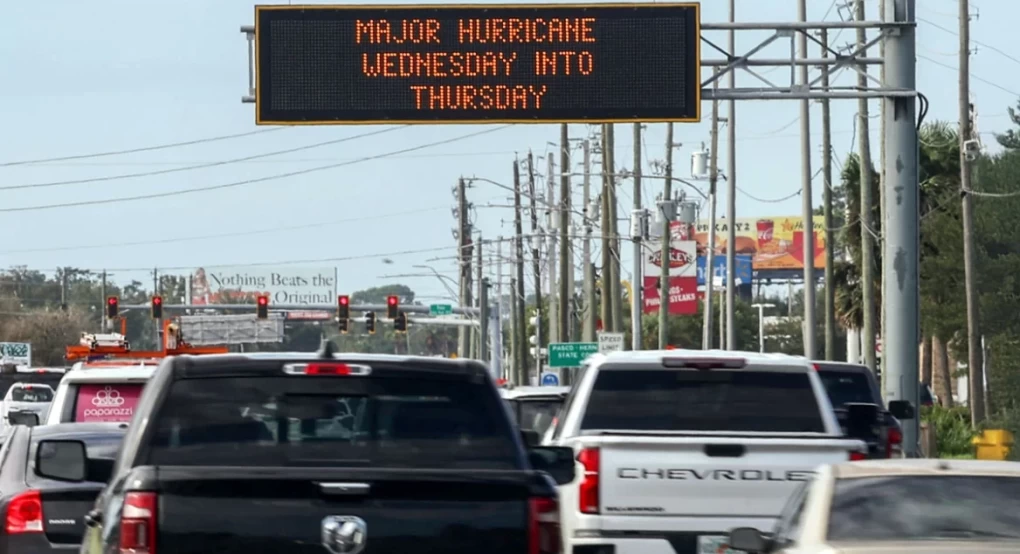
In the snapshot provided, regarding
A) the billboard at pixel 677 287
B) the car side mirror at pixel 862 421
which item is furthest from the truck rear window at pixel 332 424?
the billboard at pixel 677 287

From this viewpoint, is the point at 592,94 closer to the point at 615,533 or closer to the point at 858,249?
the point at 615,533

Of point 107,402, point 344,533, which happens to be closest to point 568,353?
point 107,402

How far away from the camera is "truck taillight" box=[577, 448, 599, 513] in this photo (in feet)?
39.2

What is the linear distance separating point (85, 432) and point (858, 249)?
45095 millimetres

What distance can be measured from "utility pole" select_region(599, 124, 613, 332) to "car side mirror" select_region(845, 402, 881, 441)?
102ft

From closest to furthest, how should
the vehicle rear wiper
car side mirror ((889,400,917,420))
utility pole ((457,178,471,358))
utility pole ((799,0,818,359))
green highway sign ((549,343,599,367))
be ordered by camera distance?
the vehicle rear wiper → car side mirror ((889,400,917,420)) → utility pole ((799,0,818,359)) → green highway sign ((549,343,599,367)) → utility pole ((457,178,471,358))

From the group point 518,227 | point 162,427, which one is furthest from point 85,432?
point 518,227

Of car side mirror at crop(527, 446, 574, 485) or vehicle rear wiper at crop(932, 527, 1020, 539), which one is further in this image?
car side mirror at crop(527, 446, 574, 485)

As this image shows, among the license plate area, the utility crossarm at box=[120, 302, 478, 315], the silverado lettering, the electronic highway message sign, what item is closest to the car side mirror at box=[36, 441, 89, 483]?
the silverado lettering

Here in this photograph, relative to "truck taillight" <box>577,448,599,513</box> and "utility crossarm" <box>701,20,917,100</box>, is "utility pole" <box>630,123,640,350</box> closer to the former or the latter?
"utility crossarm" <box>701,20,917,100</box>

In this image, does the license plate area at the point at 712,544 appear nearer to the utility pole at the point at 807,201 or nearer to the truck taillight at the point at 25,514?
the truck taillight at the point at 25,514

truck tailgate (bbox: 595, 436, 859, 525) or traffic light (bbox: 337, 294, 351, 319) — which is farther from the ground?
traffic light (bbox: 337, 294, 351, 319)

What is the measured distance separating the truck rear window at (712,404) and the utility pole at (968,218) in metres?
28.0

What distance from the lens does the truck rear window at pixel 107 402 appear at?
59.4 ft
